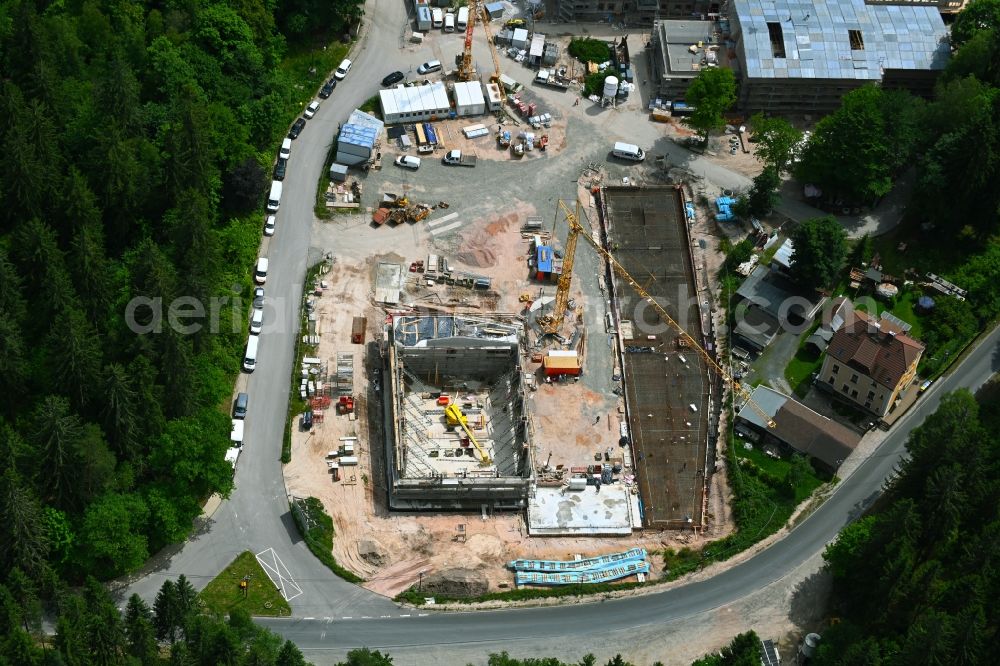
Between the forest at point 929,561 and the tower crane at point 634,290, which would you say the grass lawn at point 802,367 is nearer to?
the tower crane at point 634,290

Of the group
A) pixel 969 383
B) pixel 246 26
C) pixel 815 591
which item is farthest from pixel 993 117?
pixel 246 26

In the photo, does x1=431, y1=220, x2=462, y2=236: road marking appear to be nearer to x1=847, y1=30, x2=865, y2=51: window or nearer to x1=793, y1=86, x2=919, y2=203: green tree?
x1=793, y1=86, x2=919, y2=203: green tree

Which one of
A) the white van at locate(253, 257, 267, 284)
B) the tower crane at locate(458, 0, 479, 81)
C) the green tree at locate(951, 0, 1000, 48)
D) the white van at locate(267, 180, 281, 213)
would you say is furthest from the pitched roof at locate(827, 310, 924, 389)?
the white van at locate(267, 180, 281, 213)

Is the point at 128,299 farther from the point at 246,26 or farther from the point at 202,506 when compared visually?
the point at 246,26

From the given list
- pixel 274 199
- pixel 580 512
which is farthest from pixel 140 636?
pixel 274 199

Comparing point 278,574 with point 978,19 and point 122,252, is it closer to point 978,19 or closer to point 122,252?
point 122,252

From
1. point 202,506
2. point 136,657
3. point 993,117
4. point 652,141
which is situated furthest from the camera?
point 652,141

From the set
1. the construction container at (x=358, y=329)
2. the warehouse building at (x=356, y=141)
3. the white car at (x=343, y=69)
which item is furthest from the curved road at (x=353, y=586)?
the white car at (x=343, y=69)
